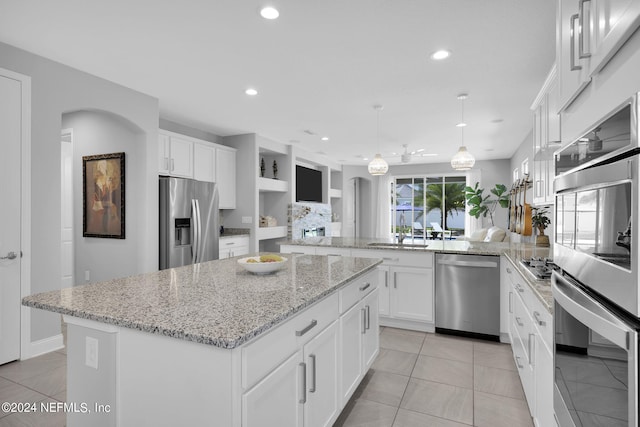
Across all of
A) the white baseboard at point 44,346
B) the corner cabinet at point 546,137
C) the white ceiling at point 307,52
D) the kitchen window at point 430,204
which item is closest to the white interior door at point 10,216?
the white baseboard at point 44,346

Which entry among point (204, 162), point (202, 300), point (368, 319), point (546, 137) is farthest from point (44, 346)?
point (546, 137)

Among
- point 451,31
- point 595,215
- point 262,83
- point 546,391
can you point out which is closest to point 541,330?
point 546,391

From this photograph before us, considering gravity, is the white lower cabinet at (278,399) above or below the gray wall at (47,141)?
below

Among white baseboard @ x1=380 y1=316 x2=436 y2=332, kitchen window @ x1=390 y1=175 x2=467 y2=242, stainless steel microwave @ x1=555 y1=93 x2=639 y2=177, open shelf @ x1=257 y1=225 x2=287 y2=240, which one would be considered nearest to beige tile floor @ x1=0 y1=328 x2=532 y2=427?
white baseboard @ x1=380 y1=316 x2=436 y2=332

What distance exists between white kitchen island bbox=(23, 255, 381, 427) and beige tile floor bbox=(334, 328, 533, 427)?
1.38 feet

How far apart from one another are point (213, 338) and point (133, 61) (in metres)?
2.94

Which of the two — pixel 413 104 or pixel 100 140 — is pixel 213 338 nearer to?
pixel 413 104

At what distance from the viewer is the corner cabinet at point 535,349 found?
144 centimetres

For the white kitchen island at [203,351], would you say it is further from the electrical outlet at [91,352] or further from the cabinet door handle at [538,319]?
the cabinet door handle at [538,319]

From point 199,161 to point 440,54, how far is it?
3.58 m

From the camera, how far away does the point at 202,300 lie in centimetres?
146

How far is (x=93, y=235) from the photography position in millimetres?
4242

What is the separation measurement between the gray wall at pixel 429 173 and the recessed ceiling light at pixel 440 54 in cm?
628

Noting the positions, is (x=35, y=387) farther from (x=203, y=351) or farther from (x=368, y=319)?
(x=368, y=319)
